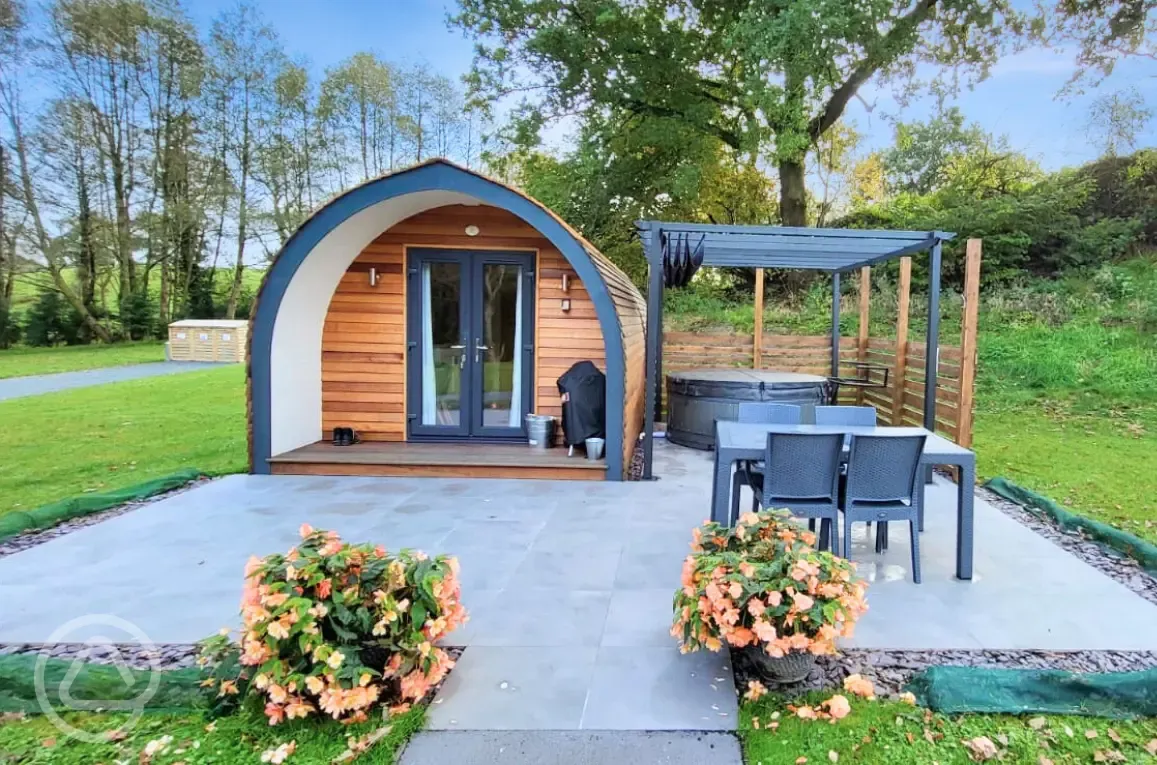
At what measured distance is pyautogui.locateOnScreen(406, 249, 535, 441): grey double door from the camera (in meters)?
6.42

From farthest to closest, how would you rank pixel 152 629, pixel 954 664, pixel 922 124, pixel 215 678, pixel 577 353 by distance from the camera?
pixel 922 124, pixel 577 353, pixel 152 629, pixel 954 664, pixel 215 678

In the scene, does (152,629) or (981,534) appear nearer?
(152,629)

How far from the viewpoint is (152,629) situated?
2.71 metres

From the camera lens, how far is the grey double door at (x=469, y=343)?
6418mm

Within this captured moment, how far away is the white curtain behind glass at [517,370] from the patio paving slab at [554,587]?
5.13 ft

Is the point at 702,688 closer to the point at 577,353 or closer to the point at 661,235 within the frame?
the point at 661,235

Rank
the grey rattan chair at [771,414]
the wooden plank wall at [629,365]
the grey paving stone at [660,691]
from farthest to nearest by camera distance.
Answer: the wooden plank wall at [629,365] → the grey rattan chair at [771,414] → the grey paving stone at [660,691]

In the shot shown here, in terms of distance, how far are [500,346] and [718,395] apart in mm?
2357

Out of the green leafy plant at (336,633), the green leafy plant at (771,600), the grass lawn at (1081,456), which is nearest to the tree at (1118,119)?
the grass lawn at (1081,456)

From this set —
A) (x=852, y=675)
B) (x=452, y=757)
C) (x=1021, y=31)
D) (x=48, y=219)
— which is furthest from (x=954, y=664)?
(x=48, y=219)

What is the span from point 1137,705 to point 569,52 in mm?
11818

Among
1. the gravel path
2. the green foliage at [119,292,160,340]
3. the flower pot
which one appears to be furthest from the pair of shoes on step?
the green foliage at [119,292,160,340]

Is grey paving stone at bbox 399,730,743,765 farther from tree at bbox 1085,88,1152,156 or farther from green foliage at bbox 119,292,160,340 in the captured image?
green foliage at bbox 119,292,160,340

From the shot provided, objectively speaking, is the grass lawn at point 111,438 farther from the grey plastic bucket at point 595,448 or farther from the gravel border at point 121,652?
the grey plastic bucket at point 595,448
